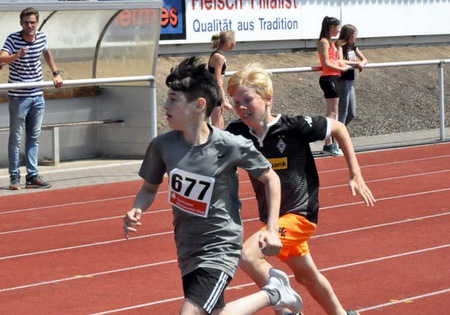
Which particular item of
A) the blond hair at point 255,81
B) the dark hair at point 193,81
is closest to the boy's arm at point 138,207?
the dark hair at point 193,81

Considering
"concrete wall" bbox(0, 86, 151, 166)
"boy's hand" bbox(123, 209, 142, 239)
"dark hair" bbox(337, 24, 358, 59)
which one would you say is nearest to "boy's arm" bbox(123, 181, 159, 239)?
"boy's hand" bbox(123, 209, 142, 239)

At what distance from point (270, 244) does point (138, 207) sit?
683 mm

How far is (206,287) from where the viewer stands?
5.39m

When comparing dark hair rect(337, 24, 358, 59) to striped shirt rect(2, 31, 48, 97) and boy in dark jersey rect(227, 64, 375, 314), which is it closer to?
striped shirt rect(2, 31, 48, 97)

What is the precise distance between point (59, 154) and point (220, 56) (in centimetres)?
289

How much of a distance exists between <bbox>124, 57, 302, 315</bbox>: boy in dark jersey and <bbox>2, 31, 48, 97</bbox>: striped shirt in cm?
750

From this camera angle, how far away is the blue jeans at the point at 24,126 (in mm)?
12883

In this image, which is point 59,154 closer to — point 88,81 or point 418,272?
point 88,81

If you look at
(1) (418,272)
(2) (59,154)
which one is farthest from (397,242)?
(2) (59,154)

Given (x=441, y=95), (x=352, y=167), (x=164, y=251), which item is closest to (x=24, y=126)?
(x=164, y=251)

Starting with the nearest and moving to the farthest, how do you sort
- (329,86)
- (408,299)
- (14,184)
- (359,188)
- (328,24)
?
(359,188) → (408,299) → (14,184) → (328,24) → (329,86)

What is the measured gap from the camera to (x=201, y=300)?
211 inches

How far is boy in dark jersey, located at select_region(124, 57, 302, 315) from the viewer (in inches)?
214

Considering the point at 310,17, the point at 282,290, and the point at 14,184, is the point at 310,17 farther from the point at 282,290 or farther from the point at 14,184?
the point at 282,290
